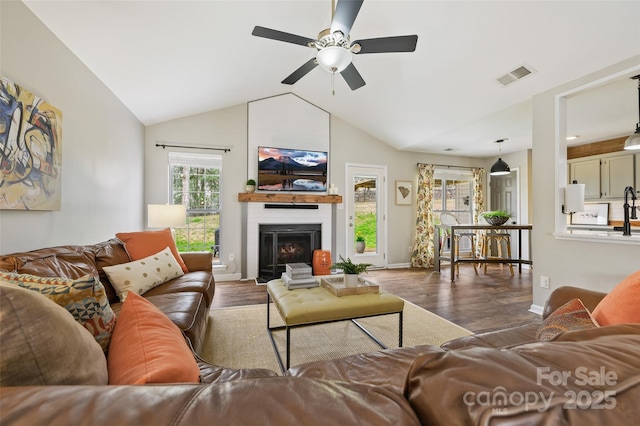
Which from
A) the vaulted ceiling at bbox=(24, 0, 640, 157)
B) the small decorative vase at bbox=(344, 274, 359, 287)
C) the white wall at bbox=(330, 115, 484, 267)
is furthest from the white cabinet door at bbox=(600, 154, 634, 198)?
the small decorative vase at bbox=(344, 274, 359, 287)

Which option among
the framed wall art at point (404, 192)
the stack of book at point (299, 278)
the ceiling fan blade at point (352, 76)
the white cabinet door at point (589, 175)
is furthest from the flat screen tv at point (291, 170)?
the white cabinet door at point (589, 175)

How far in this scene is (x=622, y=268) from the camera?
2.29 metres

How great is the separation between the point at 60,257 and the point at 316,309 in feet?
5.66

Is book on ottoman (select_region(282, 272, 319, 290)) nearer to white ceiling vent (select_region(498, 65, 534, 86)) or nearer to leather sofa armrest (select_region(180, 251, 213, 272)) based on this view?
leather sofa armrest (select_region(180, 251, 213, 272))

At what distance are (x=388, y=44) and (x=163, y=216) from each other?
307 centimetres

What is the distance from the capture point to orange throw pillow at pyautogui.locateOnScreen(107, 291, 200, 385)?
62cm

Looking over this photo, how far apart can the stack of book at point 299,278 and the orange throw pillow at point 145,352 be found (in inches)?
53.0

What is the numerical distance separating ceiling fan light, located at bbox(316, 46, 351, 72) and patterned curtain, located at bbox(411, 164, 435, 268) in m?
4.07

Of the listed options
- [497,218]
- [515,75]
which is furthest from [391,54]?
[497,218]

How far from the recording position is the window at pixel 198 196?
13.9 feet

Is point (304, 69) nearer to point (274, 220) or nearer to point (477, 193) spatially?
point (274, 220)

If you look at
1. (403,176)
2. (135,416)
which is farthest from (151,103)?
(403,176)

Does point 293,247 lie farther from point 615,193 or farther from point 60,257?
point 615,193

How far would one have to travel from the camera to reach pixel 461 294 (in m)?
3.59
